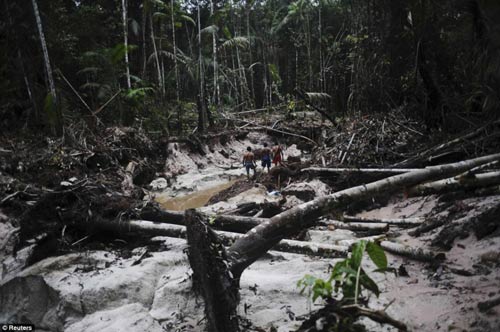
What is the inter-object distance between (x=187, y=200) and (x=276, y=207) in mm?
5188

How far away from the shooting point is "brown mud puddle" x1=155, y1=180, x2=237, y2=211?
9625 mm

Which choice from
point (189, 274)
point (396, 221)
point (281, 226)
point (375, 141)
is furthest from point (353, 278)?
point (375, 141)

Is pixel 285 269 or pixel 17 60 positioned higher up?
pixel 17 60

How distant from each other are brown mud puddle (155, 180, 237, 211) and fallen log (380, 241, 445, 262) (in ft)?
19.9

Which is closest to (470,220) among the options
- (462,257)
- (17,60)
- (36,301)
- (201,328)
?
(462,257)

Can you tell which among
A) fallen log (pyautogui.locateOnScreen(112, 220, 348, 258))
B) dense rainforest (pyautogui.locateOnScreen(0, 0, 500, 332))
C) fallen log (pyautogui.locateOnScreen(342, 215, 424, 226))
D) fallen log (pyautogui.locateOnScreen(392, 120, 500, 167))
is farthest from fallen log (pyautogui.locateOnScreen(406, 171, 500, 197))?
fallen log (pyautogui.locateOnScreen(392, 120, 500, 167))

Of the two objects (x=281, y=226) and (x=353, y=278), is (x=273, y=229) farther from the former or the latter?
(x=353, y=278)

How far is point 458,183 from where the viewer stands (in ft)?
14.4

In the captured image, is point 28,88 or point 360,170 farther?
point 28,88

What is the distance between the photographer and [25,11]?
43.1ft

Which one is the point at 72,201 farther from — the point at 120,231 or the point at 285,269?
the point at 285,269

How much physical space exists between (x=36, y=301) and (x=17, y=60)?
11785mm

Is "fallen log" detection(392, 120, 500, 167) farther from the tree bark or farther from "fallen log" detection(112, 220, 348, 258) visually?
the tree bark

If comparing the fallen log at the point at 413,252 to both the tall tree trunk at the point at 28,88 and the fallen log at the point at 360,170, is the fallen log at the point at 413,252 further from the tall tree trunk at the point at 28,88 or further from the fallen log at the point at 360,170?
the tall tree trunk at the point at 28,88
